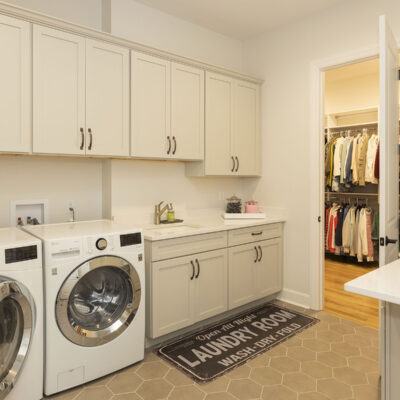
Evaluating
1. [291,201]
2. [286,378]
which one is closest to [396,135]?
[291,201]

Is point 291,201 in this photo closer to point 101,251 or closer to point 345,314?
point 345,314

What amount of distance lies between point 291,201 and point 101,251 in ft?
6.84

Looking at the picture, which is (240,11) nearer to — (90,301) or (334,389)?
(90,301)

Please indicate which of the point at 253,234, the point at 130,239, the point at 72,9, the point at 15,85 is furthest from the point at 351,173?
the point at 15,85

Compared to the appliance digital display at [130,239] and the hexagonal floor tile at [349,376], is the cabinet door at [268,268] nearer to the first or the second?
the hexagonal floor tile at [349,376]

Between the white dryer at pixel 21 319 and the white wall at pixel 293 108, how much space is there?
7.95ft

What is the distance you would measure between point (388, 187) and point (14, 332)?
7.20ft

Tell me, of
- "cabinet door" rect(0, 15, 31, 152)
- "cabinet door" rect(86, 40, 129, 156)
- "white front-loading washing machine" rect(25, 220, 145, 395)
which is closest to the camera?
"white front-loading washing machine" rect(25, 220, 145, 395)

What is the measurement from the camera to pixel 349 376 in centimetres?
226

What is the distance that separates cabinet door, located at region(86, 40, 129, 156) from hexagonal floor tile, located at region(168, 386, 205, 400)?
165 centimetres

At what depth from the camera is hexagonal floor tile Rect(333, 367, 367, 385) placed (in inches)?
86.5

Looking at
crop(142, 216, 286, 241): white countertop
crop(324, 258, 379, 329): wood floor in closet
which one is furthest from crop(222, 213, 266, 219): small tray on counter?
crop(324, 258, 379, 329): wood floor in closet

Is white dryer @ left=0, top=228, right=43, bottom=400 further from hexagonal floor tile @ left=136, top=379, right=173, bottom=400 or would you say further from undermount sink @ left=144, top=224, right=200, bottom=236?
undermount sink @ left=144, top=224, right=200, bottom=236

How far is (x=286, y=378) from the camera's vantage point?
2246mm
